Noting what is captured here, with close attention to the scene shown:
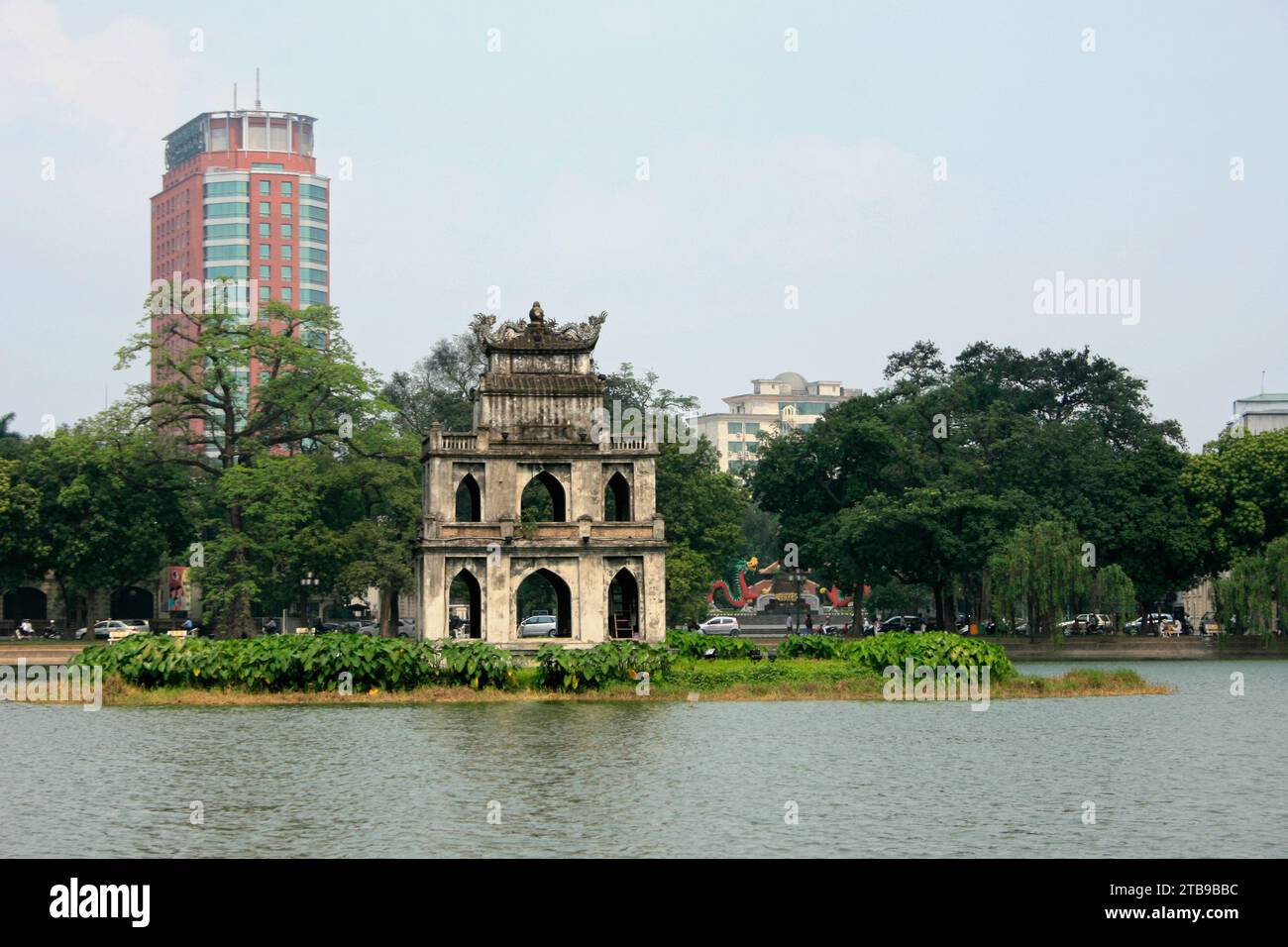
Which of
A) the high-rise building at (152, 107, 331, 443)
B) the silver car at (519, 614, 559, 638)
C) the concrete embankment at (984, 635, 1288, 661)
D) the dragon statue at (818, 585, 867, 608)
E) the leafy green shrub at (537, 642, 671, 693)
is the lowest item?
the concrete embankment at (984, 635, 1288, 661)

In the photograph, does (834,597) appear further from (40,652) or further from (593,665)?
(593,665)

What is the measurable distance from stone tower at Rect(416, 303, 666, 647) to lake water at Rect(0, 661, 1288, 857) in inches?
419

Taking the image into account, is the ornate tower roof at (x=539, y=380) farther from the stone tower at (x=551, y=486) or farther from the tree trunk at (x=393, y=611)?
the tree trunk at (x=393, y=611)

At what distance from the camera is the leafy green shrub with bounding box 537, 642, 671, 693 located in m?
46.1

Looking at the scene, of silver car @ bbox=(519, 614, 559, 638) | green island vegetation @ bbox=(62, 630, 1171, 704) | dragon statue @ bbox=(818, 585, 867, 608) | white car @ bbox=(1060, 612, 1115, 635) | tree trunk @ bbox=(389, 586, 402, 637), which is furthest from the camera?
dragon statue @ bbox=(818, 585, 867, 608)

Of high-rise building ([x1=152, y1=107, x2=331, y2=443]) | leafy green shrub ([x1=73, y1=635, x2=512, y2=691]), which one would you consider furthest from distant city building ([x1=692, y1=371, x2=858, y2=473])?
leafy green shrub ([x1=73, y1=635, x2=512, y2=691])

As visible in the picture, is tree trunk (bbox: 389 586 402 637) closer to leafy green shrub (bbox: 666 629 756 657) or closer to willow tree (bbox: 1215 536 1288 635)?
leafy green shrub (bbox: 666 629 756 657)

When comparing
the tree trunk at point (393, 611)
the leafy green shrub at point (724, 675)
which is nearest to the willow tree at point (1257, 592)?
the leafy green shrub at point (724, 675)

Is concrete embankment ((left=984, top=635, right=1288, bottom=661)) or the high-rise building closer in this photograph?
concrete embankment ((left=984, top=635, right=1288, bottom=661))

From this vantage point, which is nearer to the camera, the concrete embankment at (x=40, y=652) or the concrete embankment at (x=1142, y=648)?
the concrete embankment at (x=40, y=652)

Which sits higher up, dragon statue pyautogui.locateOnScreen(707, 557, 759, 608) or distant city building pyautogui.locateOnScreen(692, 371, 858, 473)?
distant city building pyautogui.locateOnScreen(692, 371, 858, 473)

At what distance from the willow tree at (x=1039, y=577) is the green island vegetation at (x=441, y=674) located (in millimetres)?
20691

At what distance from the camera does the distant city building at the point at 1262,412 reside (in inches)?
4397
